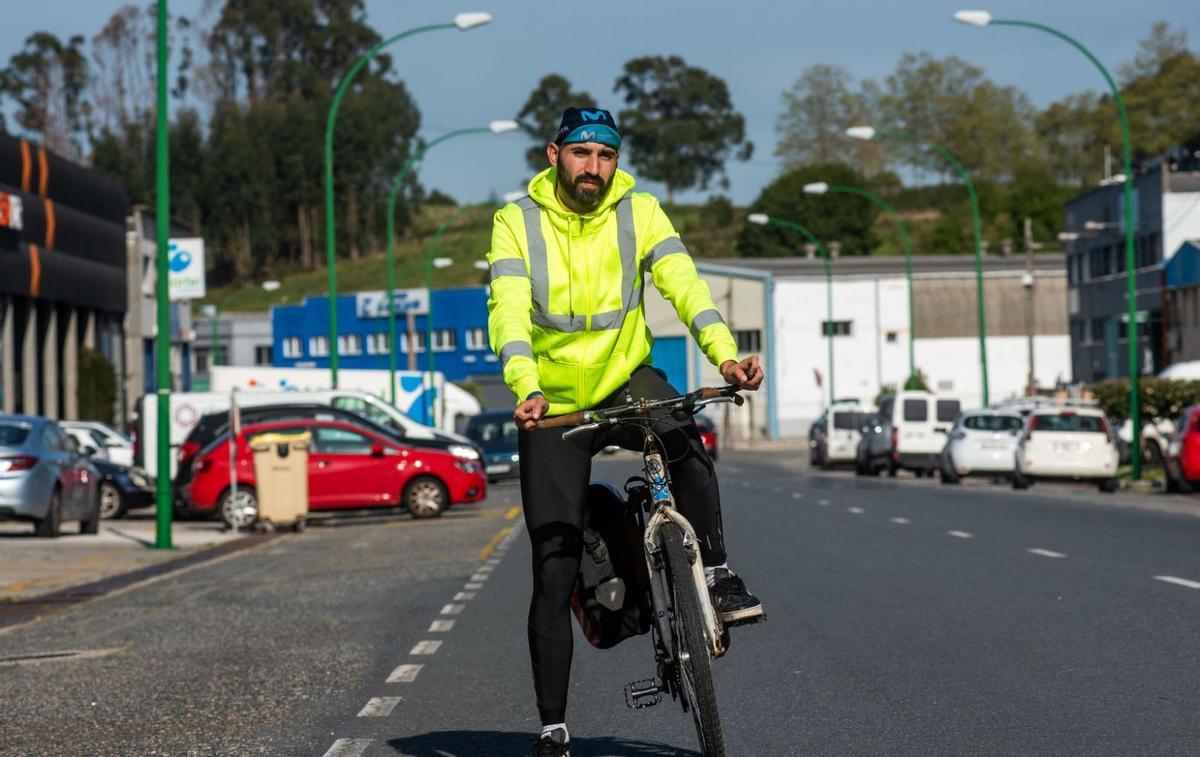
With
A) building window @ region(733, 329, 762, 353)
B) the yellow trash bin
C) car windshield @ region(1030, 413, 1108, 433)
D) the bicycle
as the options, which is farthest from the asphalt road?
building window @ region(733, 329, 762, 353)

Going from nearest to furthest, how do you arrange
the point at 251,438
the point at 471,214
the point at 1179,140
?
the point at 251,438, the point at 1179,140, the point at 471,214

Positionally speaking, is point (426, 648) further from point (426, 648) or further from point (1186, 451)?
point (1186, 451)

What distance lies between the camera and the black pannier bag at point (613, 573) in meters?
6.71

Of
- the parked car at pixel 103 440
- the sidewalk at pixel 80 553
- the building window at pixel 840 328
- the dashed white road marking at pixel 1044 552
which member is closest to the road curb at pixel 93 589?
the sidewalk at pixel 80 553

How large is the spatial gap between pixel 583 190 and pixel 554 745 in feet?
5.60

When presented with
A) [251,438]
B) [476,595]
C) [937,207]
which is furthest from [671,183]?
[476,595]

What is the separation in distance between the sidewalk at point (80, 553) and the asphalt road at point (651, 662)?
1167mm

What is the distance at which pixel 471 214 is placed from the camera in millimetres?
162625

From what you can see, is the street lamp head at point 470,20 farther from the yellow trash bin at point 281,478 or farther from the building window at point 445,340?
the building window at point 445,340

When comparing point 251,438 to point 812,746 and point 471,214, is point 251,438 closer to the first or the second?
point 812,746

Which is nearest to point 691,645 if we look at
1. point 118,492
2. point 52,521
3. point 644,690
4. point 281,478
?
point 644,690

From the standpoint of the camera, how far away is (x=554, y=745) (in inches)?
255

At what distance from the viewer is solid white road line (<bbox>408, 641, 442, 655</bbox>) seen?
10984 millimetres

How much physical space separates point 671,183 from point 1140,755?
134 meters
